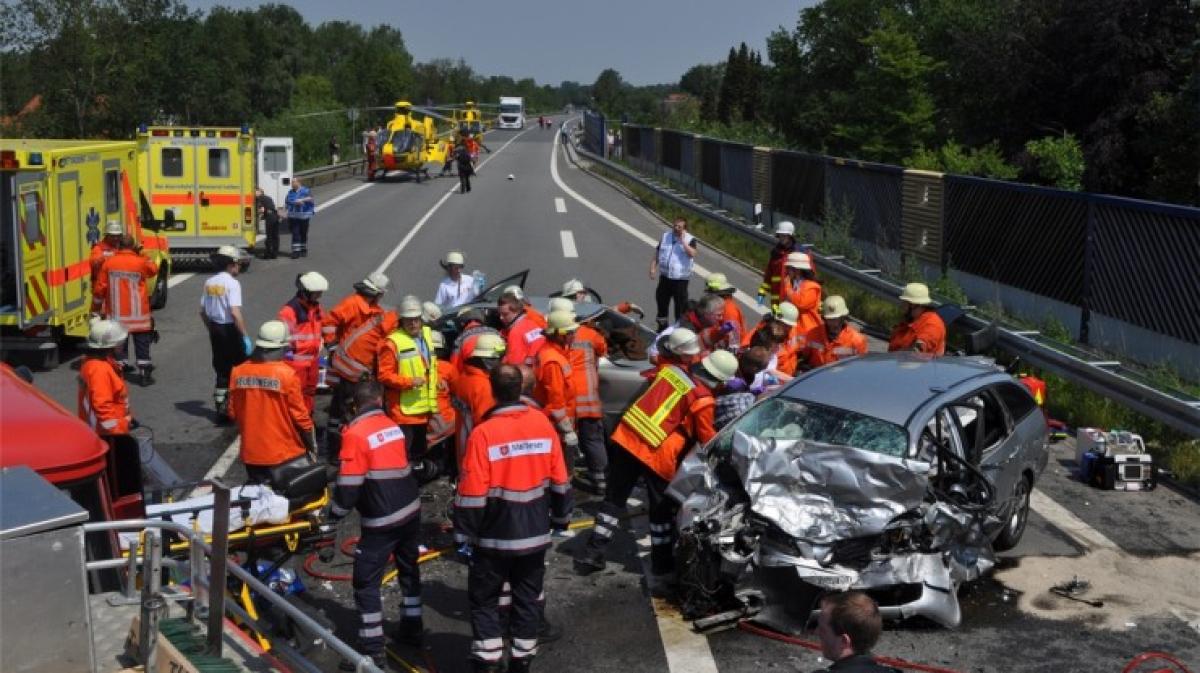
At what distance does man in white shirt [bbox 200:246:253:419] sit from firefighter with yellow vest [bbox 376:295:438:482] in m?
3.42

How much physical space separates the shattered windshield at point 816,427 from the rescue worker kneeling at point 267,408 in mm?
3047

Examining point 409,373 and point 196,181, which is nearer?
point 409,373

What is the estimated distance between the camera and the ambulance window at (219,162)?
24.3 meters

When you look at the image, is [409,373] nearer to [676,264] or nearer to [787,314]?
[787,314]

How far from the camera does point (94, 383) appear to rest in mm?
9375

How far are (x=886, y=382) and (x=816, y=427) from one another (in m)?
0.75

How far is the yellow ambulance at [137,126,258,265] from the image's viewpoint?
24.3 m

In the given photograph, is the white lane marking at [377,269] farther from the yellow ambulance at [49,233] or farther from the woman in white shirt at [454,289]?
the yellow ambulance at [49,233]

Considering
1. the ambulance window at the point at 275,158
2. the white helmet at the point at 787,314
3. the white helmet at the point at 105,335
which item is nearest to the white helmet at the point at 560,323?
the white helmet at the point at 787,314

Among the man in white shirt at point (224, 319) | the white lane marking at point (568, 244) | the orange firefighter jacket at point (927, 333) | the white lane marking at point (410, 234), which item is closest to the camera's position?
the orange firefighter jacket at point (927, 333)

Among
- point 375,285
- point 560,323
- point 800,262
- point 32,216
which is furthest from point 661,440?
point 32,216

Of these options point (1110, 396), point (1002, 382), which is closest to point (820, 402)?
point (1002, 382)

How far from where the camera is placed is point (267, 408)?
353 inches

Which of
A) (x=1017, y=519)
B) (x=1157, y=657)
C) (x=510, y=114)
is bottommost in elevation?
(x=1157, y=657)
